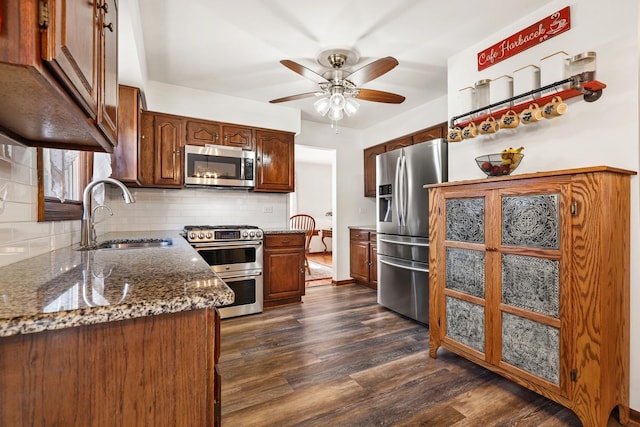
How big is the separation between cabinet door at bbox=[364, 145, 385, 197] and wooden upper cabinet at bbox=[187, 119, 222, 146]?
2.25 meters

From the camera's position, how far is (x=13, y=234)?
1.10 meters

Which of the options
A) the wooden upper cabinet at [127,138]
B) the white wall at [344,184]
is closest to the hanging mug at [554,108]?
the white wall at [344,184]

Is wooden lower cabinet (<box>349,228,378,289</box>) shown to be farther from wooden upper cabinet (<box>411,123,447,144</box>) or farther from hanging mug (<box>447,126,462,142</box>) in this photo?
hanging mug (<box>447,126,462,142</box>)

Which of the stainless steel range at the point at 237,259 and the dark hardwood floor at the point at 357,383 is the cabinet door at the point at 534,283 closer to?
the dark hardwood floor at the point at 357,383

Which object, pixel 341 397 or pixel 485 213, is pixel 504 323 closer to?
pixel 485 213

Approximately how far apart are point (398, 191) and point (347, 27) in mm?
1617

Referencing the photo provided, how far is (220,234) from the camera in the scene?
3.10m

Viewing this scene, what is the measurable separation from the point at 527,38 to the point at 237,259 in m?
3.07

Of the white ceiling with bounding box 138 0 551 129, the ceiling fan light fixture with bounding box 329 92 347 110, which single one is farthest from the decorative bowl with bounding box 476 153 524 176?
the ceiling fan light fixture with bounding box 329 92 347 110

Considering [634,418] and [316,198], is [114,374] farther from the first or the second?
[316,198]

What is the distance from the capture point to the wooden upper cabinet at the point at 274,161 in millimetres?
3650

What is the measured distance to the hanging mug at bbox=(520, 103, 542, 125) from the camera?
188 centimetres

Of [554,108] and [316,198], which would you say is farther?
[316,198]

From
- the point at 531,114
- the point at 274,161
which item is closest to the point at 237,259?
the point at 274,161
